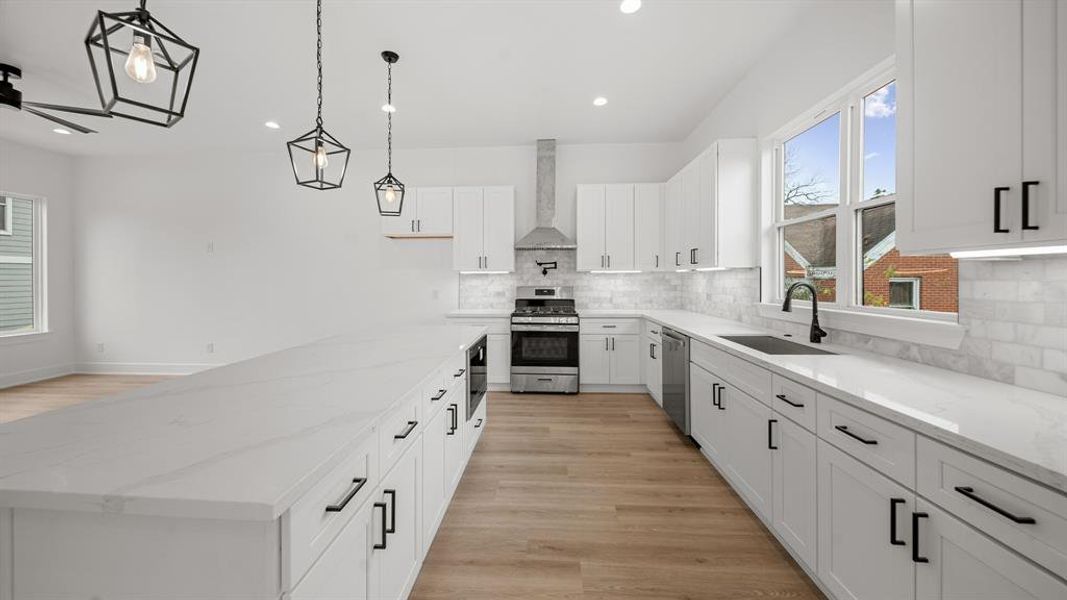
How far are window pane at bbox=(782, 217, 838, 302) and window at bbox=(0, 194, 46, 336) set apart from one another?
8.71m

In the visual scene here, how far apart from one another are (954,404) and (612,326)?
3.33 meters

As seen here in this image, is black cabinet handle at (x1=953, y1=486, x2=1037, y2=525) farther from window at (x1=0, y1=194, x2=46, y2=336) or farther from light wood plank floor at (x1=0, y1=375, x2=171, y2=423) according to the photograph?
window at (x1=0, y1=194, x2=46, y2=336)

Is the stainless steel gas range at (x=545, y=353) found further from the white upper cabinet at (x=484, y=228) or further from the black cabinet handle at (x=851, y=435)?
the black cabinet handle at (x=851, y=435)

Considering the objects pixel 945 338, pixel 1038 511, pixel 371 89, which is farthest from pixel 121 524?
pixel 371 89

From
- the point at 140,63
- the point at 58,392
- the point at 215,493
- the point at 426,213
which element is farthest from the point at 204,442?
the point at 58,392

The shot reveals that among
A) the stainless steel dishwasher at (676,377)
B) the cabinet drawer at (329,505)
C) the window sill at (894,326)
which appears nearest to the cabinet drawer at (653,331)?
the stainless steel dishwasher at (676,377)

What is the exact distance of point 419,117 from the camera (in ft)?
13.7

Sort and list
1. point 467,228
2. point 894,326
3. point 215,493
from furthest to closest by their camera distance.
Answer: point 467,228 < point 894,326 < point 215,493

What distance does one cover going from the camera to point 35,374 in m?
5.07

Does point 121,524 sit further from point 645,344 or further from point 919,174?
point 645,344

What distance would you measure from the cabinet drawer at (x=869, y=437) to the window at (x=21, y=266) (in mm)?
8428

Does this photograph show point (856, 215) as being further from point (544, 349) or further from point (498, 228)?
point (498, 228)

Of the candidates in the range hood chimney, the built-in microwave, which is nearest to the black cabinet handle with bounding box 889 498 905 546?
the built-in microwave

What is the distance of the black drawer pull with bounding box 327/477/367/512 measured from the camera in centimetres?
89
